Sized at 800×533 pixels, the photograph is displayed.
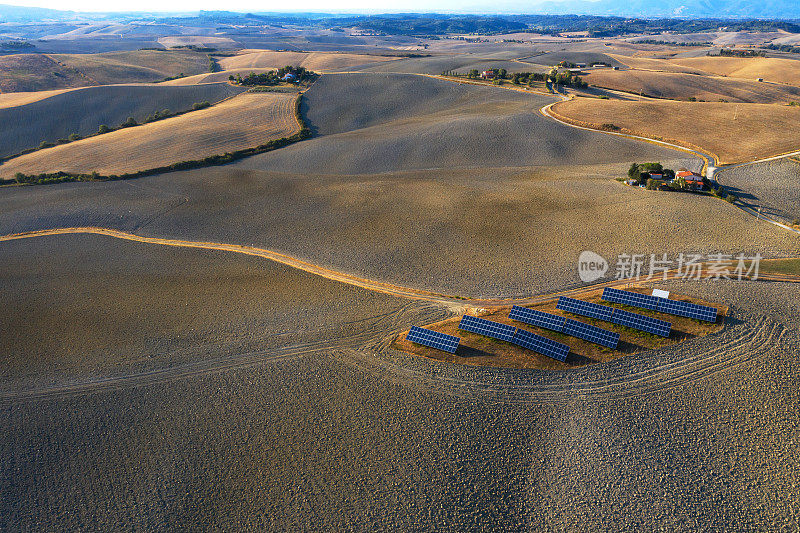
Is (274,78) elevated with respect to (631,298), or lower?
elevated

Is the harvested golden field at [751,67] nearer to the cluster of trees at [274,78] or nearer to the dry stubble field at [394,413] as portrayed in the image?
the dry stubble field at [394,413]

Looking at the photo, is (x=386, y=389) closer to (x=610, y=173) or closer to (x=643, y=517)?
(x=643, y=517)

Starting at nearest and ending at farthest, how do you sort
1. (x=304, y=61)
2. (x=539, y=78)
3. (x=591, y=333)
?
(x=591, y=333), (x=539, y=78), (x=304, y=61)

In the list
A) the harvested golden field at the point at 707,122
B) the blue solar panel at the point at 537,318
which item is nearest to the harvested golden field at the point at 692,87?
the harvested golden field at the point at 707,122

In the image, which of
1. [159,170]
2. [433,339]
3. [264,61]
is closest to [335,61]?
[264,61]

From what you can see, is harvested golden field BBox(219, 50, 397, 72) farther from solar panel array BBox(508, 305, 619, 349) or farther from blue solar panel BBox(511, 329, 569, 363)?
blue solar panel BBox(511, 329, 569, 363)

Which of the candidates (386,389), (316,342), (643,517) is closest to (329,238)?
(316,342)

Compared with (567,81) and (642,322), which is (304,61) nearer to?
(567,81)
